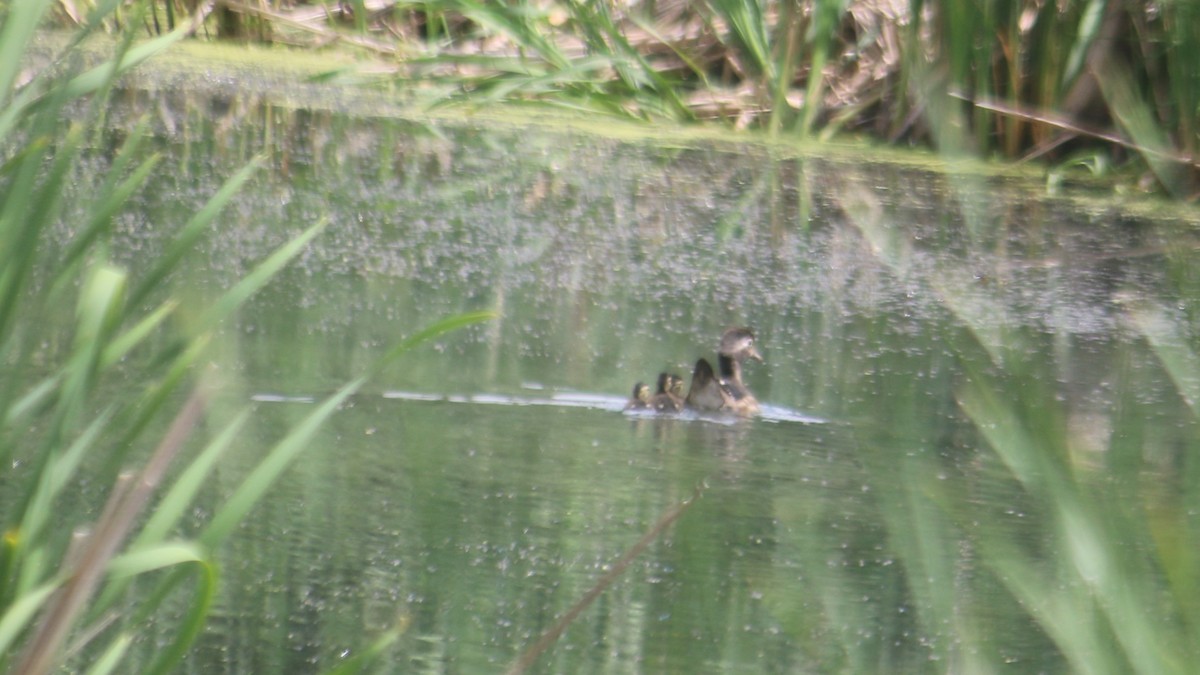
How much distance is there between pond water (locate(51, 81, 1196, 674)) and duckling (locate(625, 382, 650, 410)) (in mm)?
32

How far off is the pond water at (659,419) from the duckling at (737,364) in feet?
0.13

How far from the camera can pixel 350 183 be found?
3.51 metres

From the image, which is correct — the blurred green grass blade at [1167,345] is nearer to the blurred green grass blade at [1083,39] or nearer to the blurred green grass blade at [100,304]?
the blurred green grass blade at [100,304]

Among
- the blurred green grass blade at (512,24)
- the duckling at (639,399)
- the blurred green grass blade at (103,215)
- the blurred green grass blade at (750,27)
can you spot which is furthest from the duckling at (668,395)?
the blurred green grass blade at (750,27)

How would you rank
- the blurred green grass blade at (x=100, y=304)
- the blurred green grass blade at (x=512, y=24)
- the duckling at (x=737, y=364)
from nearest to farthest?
1. the blurred green grass blade at (x=100, y=304)
2. the duckling at (x=737, y=364)
3. the blurred green grass blade at (x=512, y=24)

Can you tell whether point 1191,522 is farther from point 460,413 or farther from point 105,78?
point 460,413

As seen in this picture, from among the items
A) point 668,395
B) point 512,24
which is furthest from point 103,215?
point 512,24

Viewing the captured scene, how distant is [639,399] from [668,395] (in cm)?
10

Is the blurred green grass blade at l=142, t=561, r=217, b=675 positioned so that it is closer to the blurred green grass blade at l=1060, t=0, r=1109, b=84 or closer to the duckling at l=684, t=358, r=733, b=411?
the duckling at l=684, t=358, r=733, b=411

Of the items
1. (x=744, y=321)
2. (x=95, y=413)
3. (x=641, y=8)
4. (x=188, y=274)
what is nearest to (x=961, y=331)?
(x=744, y=321)

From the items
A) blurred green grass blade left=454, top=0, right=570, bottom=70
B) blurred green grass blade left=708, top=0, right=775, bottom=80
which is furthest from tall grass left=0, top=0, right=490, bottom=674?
blurred green grass blade left=708, top=0, right=775, bottom=80

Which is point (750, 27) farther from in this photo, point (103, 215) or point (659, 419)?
point (103, 215)

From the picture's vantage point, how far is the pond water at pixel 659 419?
4.36 ft

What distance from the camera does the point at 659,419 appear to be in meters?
2.18
